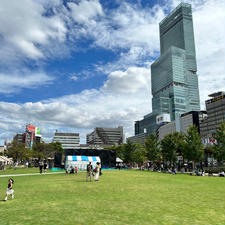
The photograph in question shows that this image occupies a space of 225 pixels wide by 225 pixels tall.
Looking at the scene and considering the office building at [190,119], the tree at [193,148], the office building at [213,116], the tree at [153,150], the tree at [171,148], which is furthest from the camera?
the office building at [190,119]

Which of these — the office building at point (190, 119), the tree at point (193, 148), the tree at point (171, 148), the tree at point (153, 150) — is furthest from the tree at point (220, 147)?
the office building at point (190, 119)

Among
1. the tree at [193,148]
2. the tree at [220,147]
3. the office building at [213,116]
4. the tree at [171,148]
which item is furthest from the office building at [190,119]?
the tree at [220,147]

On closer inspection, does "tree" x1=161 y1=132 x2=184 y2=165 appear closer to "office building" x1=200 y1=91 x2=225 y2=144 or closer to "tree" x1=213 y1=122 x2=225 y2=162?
"tree" x1=213 y1=122 x2=225 y2=162

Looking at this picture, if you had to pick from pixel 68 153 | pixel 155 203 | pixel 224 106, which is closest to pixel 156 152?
pixel 68 153

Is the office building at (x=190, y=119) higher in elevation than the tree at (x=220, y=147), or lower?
higher

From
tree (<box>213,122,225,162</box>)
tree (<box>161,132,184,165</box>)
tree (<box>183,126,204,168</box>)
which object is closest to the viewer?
tree (<box>213,122,225,162</box>)

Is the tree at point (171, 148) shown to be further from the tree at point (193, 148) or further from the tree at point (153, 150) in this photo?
the tree at point (193, 148)

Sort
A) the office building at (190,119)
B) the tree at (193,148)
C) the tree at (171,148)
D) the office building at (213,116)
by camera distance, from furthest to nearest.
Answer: the office building at (190,119)
the office building at (213,116)
the tree at (171,148)
the tree at (193,148)

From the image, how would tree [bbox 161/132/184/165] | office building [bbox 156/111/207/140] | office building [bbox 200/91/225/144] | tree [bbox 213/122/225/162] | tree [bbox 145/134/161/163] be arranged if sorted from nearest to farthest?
tree [bbox 213/122/225/162] < tree [bbox 161/132/184/165] < tree [bbox 145/134/161/163] < office building [bbox 200/91/225/144] < office building [bbox 156/111/207/140]

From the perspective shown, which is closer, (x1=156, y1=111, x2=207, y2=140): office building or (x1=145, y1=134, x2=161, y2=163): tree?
(x1=145, y1=134, x2=161, y2=163): tree

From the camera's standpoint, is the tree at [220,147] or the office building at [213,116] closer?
the tree at [220,147]

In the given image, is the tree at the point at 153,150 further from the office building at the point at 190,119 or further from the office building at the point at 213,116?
the office building at the point at 190,119

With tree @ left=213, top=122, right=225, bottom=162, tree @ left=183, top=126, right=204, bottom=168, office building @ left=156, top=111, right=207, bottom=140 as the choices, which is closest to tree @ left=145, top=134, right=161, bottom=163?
tree @ left=183, top=126, right=204, bottom=168

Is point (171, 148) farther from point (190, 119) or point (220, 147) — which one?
point (190, 119)
